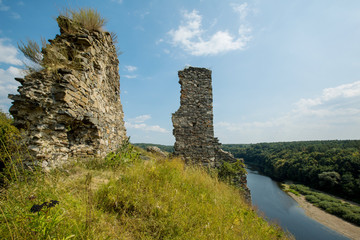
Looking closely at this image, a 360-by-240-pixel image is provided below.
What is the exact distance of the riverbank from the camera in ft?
58.7

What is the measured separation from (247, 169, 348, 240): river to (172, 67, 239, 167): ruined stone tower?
26.1 feet

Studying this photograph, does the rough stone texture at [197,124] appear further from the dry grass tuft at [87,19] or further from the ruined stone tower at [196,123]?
the dry grass tuft at [87,19]

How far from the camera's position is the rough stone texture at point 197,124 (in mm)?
6953

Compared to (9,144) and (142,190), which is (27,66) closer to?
(9,144)

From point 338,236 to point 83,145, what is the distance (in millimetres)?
27071

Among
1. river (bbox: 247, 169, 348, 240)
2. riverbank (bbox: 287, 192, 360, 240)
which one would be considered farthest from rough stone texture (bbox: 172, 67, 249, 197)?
riverbank (bbox: 287, 192, 360, 240)

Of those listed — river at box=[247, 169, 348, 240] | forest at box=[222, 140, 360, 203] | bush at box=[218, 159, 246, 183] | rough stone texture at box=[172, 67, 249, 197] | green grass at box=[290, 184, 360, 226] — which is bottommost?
river at box=[247, 169, 348, 240]

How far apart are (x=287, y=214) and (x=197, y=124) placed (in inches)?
1010

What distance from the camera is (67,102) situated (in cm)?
339

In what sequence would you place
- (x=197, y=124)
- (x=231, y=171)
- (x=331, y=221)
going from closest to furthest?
(x=231, y=171) < (x=197, y=124) < (x=331, y=221)

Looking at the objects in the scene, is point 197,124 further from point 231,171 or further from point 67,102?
point 67,102

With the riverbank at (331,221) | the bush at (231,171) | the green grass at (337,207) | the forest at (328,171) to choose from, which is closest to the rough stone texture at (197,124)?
the bush at (231,171)

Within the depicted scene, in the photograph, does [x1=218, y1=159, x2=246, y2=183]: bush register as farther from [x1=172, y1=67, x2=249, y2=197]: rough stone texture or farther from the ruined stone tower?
the ruined stone tower

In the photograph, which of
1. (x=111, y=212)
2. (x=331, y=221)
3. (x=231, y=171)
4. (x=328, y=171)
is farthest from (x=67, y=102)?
(x=328, y=171)
